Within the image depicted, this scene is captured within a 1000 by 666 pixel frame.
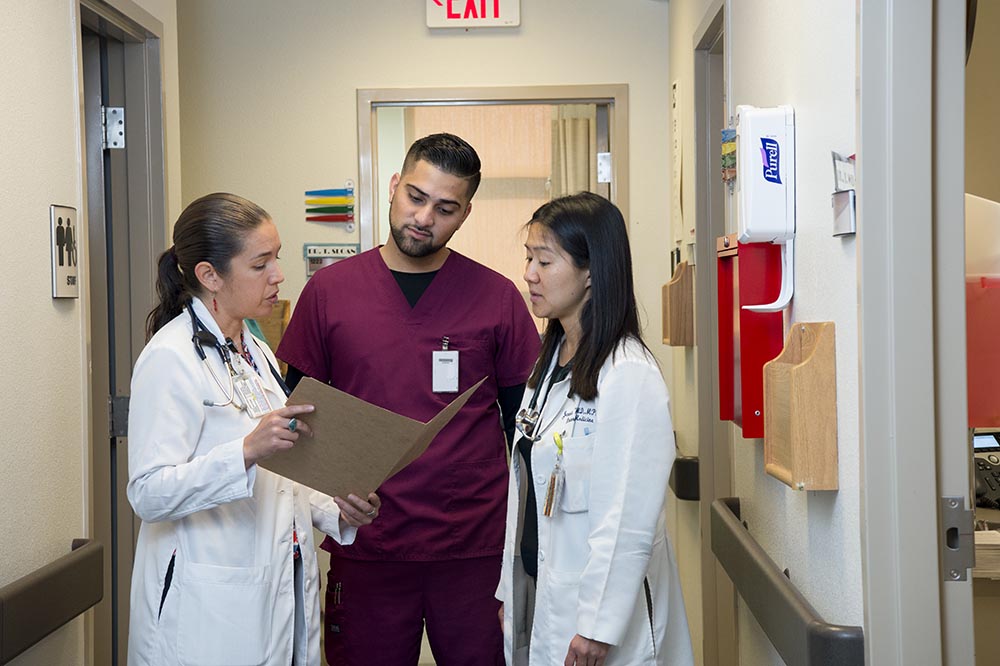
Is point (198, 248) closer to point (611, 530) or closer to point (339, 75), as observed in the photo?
point (611, 530)

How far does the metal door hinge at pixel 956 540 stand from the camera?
1.49 m

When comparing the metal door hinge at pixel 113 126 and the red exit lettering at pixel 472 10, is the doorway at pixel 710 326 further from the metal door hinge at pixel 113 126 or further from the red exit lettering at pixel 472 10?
the metal door hinge at pixel 113 126

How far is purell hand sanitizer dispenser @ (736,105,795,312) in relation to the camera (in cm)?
191

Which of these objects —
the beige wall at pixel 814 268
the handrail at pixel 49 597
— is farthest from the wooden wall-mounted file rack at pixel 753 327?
the handrail at pixel 49 597

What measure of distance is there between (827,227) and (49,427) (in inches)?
64.0

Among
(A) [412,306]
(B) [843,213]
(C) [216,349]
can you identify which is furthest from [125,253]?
(B) [843,213]

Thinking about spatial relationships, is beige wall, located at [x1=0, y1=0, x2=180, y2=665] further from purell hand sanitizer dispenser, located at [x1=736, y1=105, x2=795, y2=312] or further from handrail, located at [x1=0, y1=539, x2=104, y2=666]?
purell hand sanitizer dispenser, located at [x1=736, y1=105, x2=795, y2=312]

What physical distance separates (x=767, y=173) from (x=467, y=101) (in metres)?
2.12

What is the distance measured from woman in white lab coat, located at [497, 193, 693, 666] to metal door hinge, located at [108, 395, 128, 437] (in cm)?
141

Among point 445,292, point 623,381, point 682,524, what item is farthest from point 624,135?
point 623,381

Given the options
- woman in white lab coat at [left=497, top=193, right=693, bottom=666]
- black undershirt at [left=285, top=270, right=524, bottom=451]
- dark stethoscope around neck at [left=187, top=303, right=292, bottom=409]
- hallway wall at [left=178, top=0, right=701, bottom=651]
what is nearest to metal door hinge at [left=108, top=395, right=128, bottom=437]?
black undershirt at [left=285, top=270, right=524, bottom=451]

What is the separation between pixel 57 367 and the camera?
7.33 ft

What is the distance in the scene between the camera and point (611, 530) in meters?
1.69

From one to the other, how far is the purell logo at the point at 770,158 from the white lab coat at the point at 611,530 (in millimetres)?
419
